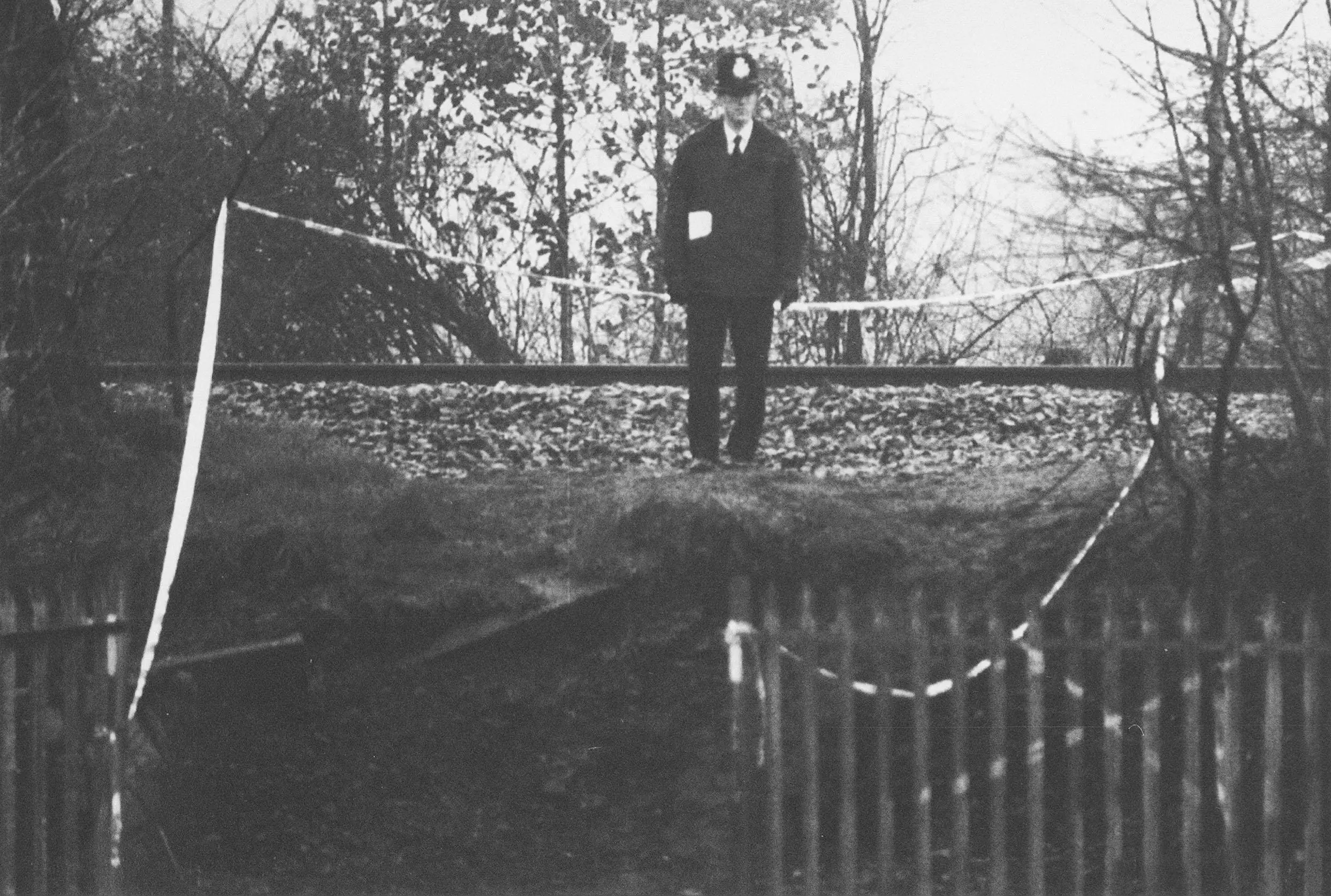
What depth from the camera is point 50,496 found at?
10078mm

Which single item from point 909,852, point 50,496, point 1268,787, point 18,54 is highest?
point 18,54

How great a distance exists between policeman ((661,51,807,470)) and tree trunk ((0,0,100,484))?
3008 mm

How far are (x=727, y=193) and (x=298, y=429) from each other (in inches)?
119

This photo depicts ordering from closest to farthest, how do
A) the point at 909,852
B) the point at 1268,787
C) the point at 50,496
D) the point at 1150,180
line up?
the point at 1268,787, the point at 1150,180, the point at 909,852, the point at 50,496

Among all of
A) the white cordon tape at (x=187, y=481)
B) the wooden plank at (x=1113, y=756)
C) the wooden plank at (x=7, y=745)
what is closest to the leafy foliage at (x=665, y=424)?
the white cordon tape at (x=187, y=481)

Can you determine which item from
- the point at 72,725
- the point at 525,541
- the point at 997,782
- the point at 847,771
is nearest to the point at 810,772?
the point at 847,771

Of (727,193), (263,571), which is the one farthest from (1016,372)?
(263,571)

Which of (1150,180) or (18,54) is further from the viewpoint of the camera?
(18,54)

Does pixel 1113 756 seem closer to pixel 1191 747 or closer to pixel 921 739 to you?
pixel 1191 747

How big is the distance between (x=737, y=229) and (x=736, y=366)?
714mm

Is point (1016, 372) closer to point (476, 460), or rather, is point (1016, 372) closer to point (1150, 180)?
point (476, 460)

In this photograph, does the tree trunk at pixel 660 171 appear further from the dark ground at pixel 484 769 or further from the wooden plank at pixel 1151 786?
the wooden plank at pixel 1151 786

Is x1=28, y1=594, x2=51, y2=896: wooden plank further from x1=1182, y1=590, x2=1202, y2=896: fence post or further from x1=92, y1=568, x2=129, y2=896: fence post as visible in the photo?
x1=1182, y1=590, x2=1202, y2=896: fence post

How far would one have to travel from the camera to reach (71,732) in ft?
22.0
